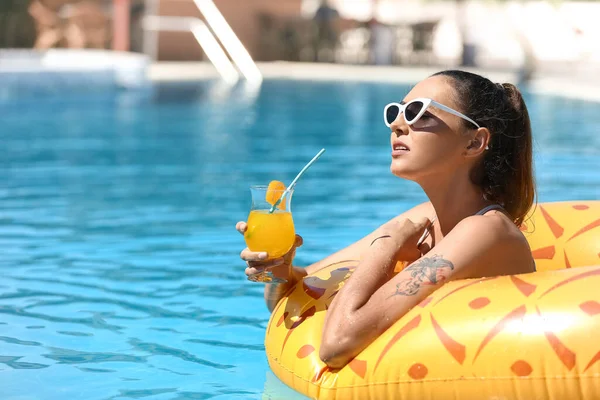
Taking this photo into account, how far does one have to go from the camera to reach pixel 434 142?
3070mm

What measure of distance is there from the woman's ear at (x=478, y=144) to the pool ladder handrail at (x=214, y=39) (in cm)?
1645

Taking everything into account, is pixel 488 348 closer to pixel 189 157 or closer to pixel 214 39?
pixel 189 157

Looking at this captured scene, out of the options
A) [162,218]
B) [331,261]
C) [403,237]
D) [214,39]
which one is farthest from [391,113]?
[214,39]

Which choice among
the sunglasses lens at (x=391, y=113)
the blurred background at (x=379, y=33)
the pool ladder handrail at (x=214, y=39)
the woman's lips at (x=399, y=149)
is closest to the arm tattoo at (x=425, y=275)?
the woman's lips at (x=399, y=149)

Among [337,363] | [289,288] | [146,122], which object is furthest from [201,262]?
[146,122]

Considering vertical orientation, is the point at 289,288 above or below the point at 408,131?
below

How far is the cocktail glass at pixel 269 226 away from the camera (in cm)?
304

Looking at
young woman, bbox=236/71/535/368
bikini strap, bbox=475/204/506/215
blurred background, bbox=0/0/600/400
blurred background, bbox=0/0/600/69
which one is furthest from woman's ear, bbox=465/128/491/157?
blurred background, bbox=0/0/600/69

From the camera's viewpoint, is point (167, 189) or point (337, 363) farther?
point (167, 189)

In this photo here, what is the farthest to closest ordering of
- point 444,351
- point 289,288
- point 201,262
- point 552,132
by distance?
point 552,132, point 201,262, point 289,288, point 444,351

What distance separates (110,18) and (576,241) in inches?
705

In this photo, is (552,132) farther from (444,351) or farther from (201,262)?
(444,351)

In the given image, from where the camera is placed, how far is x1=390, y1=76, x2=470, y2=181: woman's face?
3.07 m

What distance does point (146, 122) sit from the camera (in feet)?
41.8
